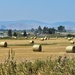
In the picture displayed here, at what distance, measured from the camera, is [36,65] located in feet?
42.3

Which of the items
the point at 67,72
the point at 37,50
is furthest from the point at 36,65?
the point at 37,50

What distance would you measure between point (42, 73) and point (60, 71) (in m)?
0.84

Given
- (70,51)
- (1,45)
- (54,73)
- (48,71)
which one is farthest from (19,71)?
(1,45)

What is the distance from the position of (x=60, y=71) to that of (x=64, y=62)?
1.97 m

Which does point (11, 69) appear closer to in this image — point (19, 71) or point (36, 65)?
point (19, 71)

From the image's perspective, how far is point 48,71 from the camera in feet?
30.5

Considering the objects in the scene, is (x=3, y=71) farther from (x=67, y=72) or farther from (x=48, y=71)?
(x=67, y=72)

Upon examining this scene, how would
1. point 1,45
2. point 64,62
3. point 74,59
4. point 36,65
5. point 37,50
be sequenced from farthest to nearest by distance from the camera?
point 1,45 < point 37,50 < point 36,65 < point 74,59 < point 64,62

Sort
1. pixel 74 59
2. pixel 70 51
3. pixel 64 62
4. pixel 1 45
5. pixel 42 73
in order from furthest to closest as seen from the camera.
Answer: pixel 1 45 < pixel 70 51 < pixel 74 59 < pixel 64 62 < pixel 42 73

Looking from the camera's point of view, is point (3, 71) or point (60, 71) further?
point (3, 71)

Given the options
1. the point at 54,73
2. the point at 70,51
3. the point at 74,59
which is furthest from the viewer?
the point at 70,51

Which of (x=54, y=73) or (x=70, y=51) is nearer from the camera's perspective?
(x=54, y=73)

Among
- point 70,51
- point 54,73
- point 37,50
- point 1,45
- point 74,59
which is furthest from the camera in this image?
point 1,45

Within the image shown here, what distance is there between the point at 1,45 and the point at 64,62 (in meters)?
41.6
